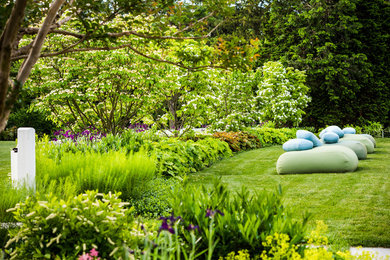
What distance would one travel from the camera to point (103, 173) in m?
4.32

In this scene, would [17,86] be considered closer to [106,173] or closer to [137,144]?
[106,173]

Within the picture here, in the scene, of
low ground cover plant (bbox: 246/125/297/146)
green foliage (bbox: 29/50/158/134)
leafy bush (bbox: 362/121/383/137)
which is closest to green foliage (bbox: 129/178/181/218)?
green foliage (bbox: 29/50/158/134)

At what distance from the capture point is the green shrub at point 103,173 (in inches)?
168

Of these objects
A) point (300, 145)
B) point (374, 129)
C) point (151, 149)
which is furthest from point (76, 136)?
point (374, 129)

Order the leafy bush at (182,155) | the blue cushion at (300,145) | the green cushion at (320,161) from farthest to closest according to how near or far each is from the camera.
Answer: the blue cushion at (300,145) < the green cushion at (320,161) < the leafy bush at (182,155)

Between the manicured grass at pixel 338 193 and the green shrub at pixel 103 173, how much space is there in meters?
1.00

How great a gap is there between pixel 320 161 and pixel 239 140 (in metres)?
5.33

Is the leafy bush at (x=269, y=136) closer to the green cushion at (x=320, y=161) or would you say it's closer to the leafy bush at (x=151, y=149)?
the leafy bush at (x=151, y=149)

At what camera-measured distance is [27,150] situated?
3.56 m

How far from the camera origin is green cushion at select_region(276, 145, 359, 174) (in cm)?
732

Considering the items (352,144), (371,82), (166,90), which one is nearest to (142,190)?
(166,90)

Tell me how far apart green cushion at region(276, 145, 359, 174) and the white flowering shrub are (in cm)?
894

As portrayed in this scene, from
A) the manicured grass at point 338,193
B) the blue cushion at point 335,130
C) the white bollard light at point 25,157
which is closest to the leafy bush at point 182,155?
the manicured grass at point 338,193

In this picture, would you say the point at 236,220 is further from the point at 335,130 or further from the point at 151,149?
the point at 335,130
